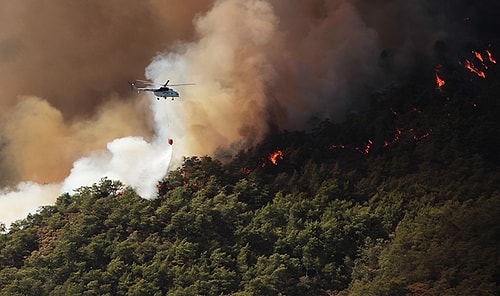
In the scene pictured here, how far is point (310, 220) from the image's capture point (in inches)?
2901

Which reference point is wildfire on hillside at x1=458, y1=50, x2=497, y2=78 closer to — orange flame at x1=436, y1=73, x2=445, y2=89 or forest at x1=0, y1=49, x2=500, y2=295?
forest at x1=0, y1=49, x2=500, y2=295

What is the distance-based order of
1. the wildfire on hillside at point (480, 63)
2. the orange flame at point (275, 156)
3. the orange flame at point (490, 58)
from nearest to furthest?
the orange flame at point (275, 156)
the wildfire on hillside at point (480, 63)
the orange flame at point (490, 58)

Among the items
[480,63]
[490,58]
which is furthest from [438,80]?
[490,58]

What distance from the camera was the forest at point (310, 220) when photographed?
66.9 m

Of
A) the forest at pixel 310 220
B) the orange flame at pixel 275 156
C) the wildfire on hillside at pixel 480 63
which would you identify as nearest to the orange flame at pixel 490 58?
the wildfire on hillside at pixel 480 63

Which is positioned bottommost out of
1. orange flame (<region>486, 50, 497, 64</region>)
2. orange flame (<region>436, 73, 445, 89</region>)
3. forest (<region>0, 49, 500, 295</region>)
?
forest (<region>0, 49, 500, 295</region>)

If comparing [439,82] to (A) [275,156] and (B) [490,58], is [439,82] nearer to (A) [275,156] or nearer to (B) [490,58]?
(B) [490,58]

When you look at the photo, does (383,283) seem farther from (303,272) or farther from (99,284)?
(99,284)

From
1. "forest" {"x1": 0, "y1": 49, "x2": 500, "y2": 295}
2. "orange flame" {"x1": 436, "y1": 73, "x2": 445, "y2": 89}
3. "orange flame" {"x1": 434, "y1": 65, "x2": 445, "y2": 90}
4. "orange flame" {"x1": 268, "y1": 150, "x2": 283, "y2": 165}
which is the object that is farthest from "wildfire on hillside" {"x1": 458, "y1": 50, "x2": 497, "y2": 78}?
"orange flame" {"x1": 268, "y1": 150, "x2": 283, "y2": 165}

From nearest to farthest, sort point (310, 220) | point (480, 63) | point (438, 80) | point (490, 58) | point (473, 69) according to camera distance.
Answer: point (310, 220) < point (438, 80) < point (473, 69) < point (480, 63) < point (490, 58)

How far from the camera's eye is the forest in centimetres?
6694

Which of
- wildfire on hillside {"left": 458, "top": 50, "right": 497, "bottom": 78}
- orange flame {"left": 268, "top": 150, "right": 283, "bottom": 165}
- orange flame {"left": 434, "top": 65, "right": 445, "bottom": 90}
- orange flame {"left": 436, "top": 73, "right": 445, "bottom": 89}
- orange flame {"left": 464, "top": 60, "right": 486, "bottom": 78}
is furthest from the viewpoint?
wildfire on hillside {"left": 458, "top": 50, "right": 497, "bottom": 78}

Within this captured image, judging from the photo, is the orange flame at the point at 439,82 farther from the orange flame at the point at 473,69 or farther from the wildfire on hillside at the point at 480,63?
the orange flame at the point at 473,69

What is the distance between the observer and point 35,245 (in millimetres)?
77062
